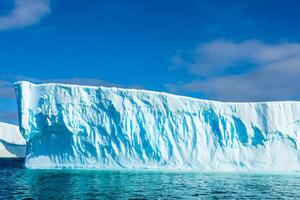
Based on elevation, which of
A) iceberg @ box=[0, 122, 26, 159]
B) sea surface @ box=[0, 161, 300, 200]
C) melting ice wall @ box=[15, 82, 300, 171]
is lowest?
sea surface @ box=[0, 161, 300, 200]

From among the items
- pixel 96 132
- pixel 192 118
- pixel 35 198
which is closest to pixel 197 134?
pixel 192 118

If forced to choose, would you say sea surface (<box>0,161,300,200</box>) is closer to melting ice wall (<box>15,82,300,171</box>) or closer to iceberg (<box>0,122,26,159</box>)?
melting ice wall (<box>15,82,300,171</box>)

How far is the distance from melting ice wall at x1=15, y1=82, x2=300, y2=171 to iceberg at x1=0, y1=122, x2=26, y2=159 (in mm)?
36894

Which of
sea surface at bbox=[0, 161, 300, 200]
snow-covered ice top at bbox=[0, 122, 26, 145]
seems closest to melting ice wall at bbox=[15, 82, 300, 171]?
sea surface at bbox=[0, 161, 300, 200]

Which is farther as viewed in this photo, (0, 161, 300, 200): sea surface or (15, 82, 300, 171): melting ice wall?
(15, 82, 300, 171): melting ice wall

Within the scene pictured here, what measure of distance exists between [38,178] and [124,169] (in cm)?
721

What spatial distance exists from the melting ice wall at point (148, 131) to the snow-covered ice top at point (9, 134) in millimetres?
36752

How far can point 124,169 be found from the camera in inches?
1140

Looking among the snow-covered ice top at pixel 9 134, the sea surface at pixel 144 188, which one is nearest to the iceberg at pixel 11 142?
the snow-covered ice top at pixel 9 134

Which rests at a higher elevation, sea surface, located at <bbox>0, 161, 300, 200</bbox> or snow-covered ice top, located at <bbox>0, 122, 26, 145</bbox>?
snow-covered ice top, located at <bbox>0, 122, 26, 145</bbox>

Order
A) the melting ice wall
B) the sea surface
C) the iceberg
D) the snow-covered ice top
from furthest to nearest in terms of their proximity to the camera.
A: the iceberg
the snow-covered ice top
the melting ice wall
the sea surface

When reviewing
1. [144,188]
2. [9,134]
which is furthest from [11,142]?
[144,188]

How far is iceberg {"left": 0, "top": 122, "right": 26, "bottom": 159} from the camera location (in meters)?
64.3

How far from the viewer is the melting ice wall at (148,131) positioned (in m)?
28.5
